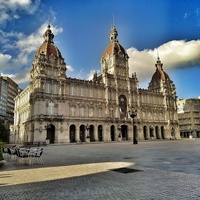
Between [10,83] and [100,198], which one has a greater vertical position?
[10,83]

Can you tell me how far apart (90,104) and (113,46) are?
933 inches

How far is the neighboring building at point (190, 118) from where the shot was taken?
8650cm

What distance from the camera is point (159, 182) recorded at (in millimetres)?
6367

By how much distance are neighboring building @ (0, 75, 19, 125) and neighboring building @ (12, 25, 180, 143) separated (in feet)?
92.4

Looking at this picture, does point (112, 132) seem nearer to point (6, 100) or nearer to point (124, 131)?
point (124, 131)

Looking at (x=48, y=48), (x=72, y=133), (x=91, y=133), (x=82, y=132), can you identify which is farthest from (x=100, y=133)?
(x=48, y=48)

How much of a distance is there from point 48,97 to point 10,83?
66.6 metres

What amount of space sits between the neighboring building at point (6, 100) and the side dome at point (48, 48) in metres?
48.6

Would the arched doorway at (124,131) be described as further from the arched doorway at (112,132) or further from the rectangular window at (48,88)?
the rectangular window at (48,88)

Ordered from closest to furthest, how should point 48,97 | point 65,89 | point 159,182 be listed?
point 159,182, point 48,97, point 65,89

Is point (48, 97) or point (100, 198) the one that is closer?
point (100, 198)

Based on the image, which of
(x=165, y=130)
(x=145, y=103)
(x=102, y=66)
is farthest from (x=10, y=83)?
(x=165, y=130)

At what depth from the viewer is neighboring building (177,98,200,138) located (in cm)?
8650

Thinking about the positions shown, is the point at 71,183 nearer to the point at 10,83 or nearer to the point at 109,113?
the point at 109,113
